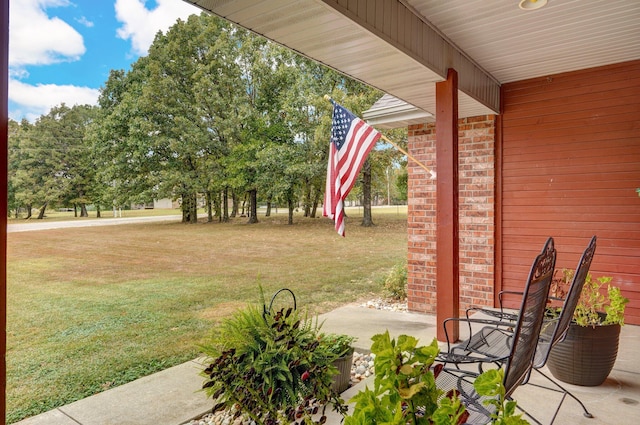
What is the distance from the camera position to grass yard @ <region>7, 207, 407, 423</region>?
4574 mm

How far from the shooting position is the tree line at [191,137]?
1692cm

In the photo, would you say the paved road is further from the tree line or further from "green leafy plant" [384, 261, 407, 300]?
"green leafy plant" [384, 261, 407, 300]

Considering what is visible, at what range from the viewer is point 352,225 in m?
17.8

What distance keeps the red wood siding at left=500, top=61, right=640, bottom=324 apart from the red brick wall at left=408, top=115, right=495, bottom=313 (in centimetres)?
16

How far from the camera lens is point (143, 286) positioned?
29.6 feet

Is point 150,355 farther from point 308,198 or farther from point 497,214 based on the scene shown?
point 308,198

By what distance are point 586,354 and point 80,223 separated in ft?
66.0

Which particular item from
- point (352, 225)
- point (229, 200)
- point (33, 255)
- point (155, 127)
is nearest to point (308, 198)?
point (352, 225)

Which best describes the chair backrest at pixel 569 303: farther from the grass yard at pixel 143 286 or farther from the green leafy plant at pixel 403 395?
the grass yard at pixel 143 286

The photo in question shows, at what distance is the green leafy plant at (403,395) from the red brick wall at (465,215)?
12.9 ft

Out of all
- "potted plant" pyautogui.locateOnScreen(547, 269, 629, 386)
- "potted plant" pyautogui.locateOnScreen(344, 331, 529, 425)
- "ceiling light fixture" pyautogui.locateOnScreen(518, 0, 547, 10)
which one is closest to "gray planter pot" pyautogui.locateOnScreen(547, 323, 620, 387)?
"potted plant" pyautogui.locateOnScreen(547, 269, 629, 386)

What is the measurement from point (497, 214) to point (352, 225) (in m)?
13.5

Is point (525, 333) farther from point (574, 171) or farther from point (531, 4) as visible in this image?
point (574, 171)

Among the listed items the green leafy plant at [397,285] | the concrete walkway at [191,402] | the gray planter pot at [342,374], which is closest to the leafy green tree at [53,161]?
the green leafy plant at [397,285]
